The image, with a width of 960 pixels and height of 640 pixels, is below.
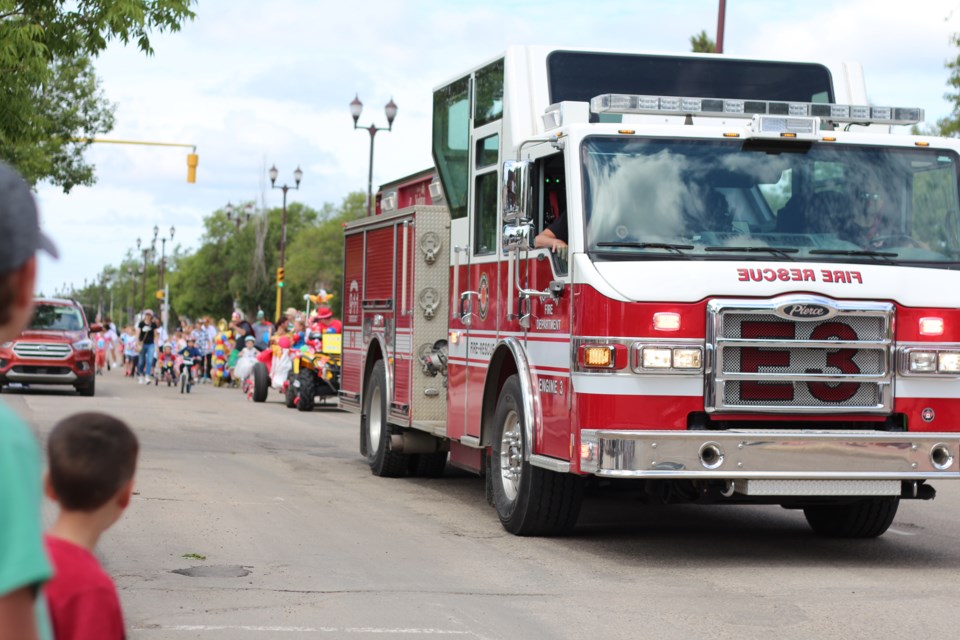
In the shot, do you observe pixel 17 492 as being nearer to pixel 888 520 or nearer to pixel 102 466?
pixel 102 466

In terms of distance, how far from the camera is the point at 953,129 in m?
36.8

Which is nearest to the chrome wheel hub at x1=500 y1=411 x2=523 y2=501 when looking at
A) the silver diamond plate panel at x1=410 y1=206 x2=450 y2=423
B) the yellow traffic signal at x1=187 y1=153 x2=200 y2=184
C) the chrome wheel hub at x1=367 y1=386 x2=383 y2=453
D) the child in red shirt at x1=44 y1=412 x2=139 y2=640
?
the silver diamond plate panel at x1=410 y1=206 x2=450 y2=423

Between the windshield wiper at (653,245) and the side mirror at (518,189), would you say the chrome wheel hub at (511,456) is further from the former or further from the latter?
the windshield wiper at (653,245)

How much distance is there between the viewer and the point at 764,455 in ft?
30.9

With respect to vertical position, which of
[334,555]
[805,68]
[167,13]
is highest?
[167,13]

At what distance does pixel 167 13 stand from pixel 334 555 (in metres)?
9.43

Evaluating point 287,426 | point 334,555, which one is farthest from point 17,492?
point 287,426

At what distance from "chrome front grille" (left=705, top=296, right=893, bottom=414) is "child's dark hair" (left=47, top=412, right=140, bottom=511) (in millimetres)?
7082

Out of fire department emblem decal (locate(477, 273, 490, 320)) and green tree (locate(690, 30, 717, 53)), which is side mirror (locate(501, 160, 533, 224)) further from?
green tree (locate(690, 30, 717, 53))

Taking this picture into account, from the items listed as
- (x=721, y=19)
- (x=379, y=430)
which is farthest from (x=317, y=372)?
(x=379, y=430)

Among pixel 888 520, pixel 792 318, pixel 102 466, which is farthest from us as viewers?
pixel 888 520

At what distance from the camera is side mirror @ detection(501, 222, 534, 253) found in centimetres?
1040

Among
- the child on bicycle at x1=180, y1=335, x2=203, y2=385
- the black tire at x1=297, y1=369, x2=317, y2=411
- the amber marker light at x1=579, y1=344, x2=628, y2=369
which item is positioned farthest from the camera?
the child on bicycle at x1=180, y1=335, x2=203, y2=385

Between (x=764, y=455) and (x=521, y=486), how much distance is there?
6.42 feet
